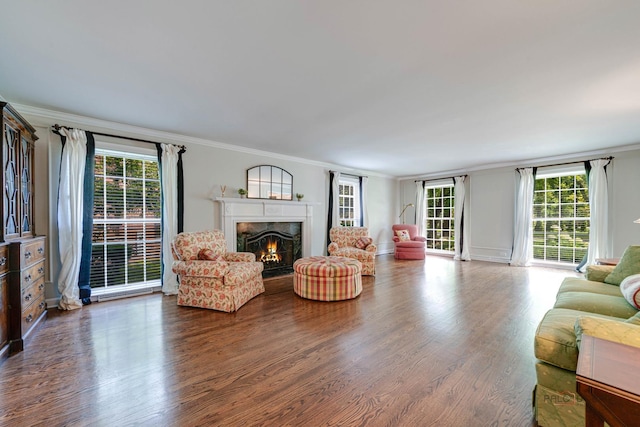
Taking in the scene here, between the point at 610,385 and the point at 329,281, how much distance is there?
295cm

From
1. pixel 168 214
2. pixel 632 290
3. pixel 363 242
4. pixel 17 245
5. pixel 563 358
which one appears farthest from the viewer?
pixel 363 242

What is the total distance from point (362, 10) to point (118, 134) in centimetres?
383

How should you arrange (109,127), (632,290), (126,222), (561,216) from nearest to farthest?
(632,290), (109,127), (126,222), (561,216)

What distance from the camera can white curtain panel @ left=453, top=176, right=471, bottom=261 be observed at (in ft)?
23.0

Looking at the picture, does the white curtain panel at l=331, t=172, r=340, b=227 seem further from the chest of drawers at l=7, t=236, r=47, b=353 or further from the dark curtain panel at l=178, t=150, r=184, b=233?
the chest of drawers at l=7, t=236, r=47, b=353

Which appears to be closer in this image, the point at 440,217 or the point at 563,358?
the point at 563,358

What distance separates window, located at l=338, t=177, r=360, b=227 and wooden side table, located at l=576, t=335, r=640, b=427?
19.8ft

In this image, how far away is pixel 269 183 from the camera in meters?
5.34

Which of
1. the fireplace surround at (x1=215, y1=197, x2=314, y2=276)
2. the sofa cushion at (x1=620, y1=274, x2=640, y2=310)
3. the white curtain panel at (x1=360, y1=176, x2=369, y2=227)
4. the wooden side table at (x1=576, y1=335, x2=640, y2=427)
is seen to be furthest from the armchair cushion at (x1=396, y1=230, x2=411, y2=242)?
the wooden side table at (x1=576, y1=335, x2=640, y2=427)

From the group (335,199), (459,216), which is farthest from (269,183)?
(459,216)

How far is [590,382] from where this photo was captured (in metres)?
0.79

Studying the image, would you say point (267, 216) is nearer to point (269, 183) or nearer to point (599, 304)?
point (269, 183)

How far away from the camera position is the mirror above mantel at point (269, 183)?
5.09 metres

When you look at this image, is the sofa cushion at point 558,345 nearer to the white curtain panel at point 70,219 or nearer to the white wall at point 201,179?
the white wall at point 201,179
